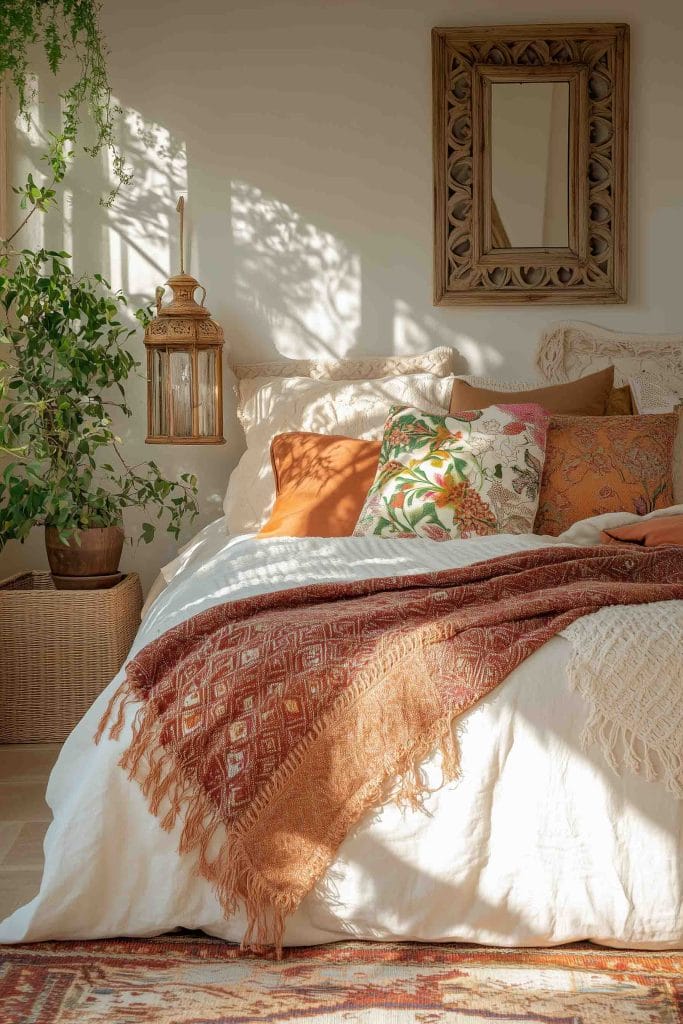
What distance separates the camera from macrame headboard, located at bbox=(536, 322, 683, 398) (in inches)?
153

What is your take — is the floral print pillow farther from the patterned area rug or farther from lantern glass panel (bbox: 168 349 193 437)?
the patterned area rug

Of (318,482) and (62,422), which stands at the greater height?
(62,422)

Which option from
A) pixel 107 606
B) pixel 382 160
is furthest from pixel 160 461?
pixel 382 160

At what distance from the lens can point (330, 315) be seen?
4023 mm

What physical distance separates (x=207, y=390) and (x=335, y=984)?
2221 millimetres

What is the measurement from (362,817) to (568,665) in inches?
17.5

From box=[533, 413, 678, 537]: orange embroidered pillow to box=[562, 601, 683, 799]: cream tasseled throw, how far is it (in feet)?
3.76

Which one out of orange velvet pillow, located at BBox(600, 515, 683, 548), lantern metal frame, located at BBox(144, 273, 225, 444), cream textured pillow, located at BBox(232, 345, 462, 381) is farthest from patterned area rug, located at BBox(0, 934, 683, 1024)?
cream textured pillow, located at BBox(232, 345, 462, 381)

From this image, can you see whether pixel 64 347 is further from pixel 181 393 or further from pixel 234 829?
pixel 234 829

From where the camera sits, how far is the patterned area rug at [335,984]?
1726 mm

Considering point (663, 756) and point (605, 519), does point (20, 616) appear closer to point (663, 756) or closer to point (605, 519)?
point (605, 519)

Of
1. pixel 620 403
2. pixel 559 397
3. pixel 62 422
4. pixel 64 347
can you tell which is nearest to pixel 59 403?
pixel 62 422

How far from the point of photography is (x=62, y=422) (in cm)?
350

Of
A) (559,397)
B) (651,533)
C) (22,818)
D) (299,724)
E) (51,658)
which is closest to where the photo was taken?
(299,724)
